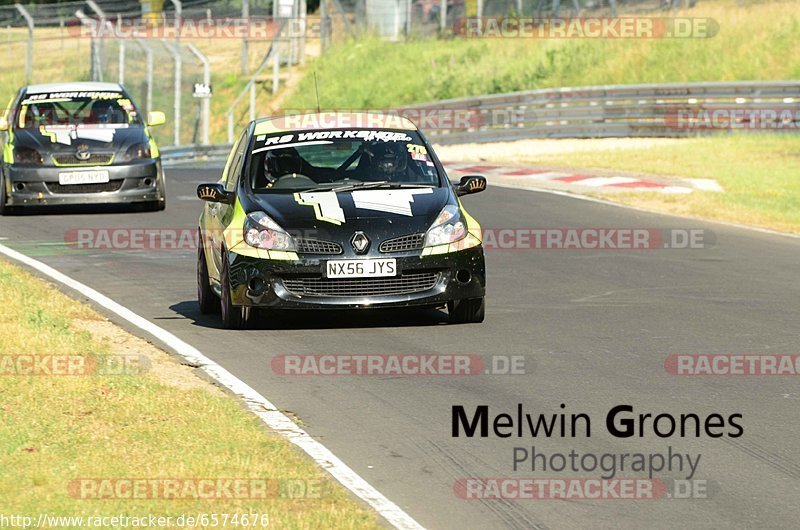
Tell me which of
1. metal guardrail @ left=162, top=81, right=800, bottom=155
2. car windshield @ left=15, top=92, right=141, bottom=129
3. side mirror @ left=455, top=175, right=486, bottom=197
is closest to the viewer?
side mirror @ left=455, top=175, right=486, bottom=197

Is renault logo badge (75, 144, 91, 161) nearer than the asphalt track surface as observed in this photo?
No

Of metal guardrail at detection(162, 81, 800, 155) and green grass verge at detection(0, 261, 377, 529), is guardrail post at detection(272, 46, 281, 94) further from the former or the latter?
green grass verge at detection(0, 261, 377, 529)

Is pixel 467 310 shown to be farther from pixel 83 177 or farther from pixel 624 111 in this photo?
pixel 624 111

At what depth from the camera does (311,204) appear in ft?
36.0

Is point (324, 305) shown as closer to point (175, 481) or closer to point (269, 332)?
point (269, 332)

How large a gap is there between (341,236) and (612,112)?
2517cm

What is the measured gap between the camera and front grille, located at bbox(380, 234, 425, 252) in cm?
1060

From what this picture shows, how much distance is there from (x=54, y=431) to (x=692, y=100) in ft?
91.6

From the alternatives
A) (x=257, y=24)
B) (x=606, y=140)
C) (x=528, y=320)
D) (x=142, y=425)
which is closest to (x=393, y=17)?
(x=257, y=24)

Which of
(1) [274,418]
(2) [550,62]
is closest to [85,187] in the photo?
(1) [274,418]

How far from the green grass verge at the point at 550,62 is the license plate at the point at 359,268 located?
27.3m

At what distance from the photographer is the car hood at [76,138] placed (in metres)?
19.5

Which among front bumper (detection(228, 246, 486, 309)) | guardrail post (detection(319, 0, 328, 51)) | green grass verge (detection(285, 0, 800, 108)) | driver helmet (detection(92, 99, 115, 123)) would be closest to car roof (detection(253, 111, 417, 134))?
front bumper (detection(228, 246, 486, 309))

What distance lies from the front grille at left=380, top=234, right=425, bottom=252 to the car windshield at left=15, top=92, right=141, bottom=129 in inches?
412
